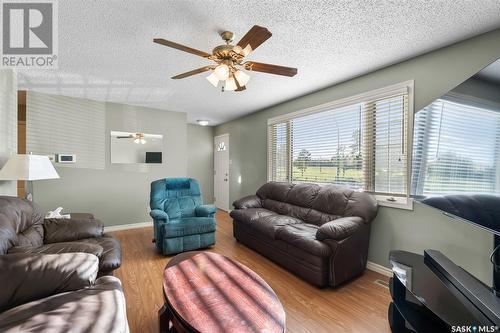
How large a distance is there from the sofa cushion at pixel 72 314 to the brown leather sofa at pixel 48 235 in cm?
49

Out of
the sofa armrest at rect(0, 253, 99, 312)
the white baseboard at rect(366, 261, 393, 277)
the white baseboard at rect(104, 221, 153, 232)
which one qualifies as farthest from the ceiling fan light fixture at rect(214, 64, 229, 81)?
the white baseboard at rect(104, 221, 153, 232)

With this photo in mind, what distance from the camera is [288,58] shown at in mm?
2459

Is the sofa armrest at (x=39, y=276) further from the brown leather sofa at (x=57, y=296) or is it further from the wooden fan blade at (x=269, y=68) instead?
the wooden fan blade at (x=269, y=68)

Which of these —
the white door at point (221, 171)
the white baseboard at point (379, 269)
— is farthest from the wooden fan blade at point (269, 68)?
the white door at point (221, 171)

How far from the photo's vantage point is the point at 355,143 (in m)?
3.03

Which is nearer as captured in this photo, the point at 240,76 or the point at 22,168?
the point at 240,76

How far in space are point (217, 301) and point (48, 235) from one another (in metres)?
1.94

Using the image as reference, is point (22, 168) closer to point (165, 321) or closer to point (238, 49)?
point (165, 321)

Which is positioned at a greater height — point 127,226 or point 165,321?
point 165,321

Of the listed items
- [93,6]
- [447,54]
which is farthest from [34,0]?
[447,54]

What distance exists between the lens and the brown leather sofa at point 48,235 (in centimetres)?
165

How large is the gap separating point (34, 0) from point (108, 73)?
1.26 metres

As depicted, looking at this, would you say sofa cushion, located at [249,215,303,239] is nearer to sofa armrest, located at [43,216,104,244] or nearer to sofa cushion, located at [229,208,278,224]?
sofa cushion, located at [229,208,278,224]

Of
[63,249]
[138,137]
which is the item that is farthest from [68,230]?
[138,137]
